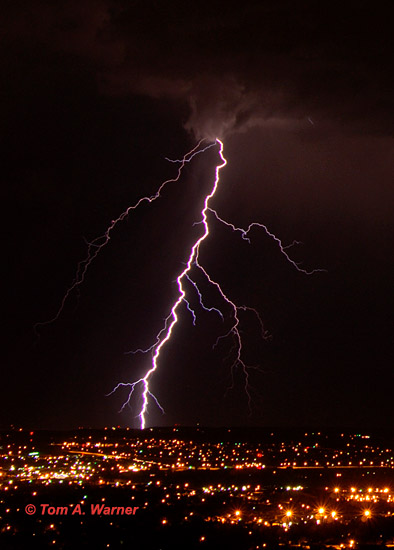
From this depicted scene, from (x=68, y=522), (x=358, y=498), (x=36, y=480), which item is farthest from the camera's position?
(x=36, y=480)

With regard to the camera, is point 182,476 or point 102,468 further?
point 102,468

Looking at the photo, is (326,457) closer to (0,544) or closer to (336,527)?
(336,527)

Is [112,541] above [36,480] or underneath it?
underneath

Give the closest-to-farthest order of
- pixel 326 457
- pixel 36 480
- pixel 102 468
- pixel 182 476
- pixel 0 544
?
pixel 0 544, pixel 36 480, pixel 182 476, pixel 102 468, pixel 326 457

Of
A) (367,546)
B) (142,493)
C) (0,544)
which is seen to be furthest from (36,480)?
(367,546)

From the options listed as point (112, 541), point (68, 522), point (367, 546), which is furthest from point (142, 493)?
point (367, 546)

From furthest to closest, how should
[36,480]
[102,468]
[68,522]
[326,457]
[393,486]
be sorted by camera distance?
[326,457], [102,468], [36,480], [393,486], [68,522]

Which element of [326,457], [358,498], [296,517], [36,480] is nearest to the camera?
[296,517]

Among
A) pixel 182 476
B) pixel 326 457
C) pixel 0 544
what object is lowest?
pixel 0 544

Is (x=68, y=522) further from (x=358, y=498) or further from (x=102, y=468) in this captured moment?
(x=102, y=468)
